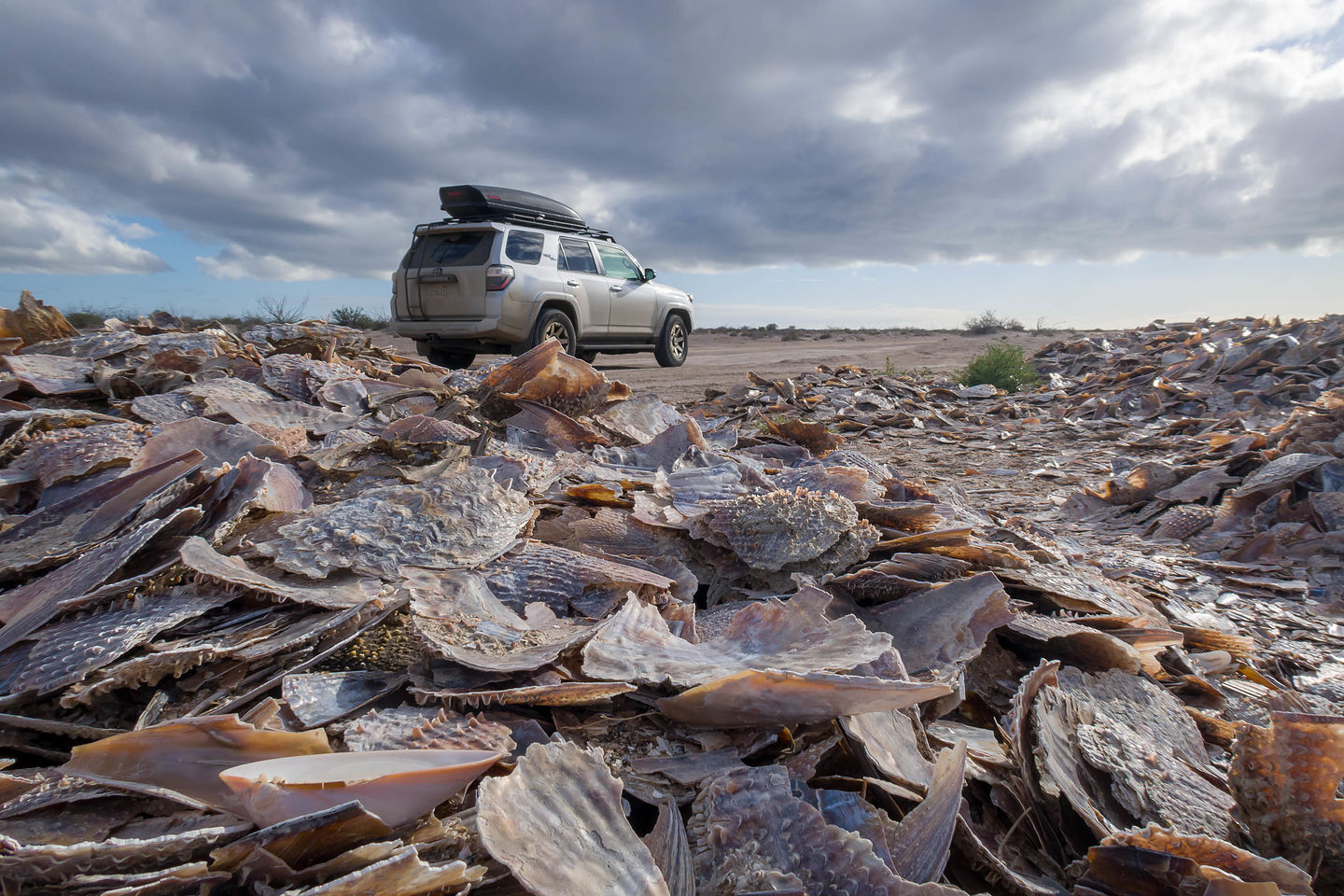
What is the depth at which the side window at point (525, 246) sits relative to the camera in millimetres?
8414

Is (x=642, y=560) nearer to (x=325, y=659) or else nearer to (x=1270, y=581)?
(x=325, y=659)

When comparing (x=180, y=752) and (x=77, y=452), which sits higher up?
(x=77, y=452)

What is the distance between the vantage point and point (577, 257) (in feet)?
31.1

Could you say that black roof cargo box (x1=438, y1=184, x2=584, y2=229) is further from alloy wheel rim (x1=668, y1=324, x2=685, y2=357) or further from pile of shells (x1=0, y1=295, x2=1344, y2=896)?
pile of shells (x1=0, y1=295, x2=1344, y2=896)

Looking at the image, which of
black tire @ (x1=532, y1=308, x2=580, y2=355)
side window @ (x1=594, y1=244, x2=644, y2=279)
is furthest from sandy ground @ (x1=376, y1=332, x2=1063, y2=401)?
side window @ (x1=594, y1=244, x2=644, y2=279)

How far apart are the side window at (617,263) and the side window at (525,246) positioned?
50.4 inches

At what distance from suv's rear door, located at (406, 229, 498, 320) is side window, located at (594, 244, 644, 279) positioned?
6.42ft

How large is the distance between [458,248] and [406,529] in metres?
7.61

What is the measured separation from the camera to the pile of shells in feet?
2.96

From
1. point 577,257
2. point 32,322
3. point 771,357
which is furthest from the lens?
point 771,357

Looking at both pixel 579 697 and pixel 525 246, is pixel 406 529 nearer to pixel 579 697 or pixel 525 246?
pixel 579 697

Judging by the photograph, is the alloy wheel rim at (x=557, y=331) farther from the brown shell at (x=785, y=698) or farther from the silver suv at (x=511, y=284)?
the brown shell at (x=785, y=698)

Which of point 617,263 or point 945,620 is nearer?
point 945,620

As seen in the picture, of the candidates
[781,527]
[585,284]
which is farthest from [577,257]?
[781,527]
